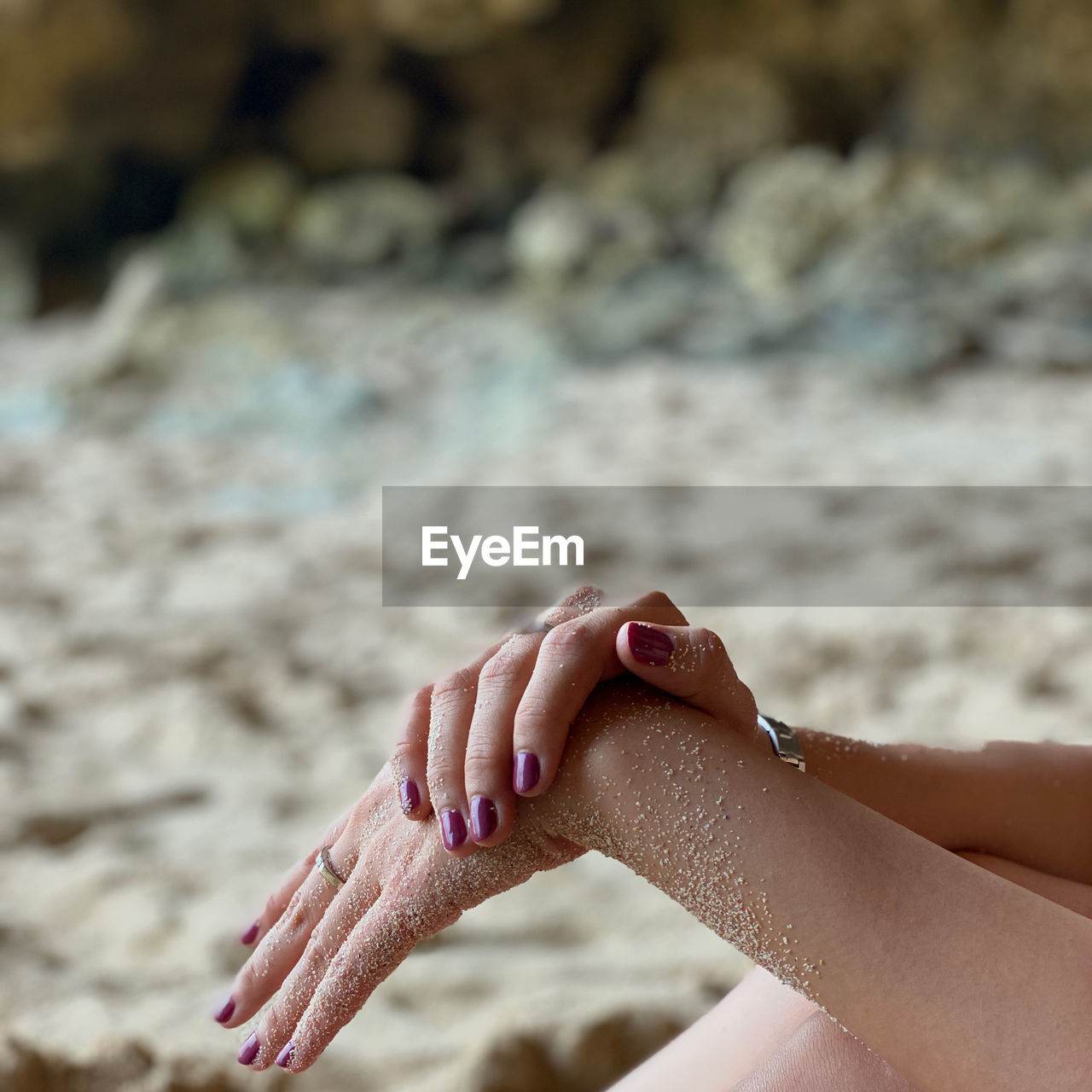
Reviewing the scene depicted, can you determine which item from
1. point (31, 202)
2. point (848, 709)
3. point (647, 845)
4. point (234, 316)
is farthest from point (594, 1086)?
point (31, 202)

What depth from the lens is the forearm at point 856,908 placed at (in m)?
0.54

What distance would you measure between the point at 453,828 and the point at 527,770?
6cm

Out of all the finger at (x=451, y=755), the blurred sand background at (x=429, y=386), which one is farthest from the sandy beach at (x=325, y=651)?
the finger at (x=451, y=755)

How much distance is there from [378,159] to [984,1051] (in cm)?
608

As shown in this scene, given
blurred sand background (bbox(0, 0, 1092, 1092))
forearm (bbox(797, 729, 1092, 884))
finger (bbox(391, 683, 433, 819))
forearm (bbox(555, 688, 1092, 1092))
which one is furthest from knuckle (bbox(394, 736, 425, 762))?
blurred sand background (bbox(0, 0, 1092, 1092))

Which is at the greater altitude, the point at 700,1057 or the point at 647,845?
the point at 647,845

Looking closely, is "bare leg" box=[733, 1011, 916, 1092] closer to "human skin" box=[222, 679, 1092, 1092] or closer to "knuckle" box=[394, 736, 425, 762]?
"human skin" box=[222, 679, 1092, 1092]

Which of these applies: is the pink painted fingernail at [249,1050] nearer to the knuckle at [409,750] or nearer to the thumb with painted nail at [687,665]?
the knuckle at [409,750]

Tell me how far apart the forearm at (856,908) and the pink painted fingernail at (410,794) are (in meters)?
0.10

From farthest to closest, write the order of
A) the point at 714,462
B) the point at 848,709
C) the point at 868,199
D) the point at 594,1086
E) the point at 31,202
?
the point at 31,202, the point at 868,199, the point at 714,462, the point at 848,709, the point at 594,1086

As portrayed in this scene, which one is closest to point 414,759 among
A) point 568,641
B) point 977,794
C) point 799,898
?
point 568,641

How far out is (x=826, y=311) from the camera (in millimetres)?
4141

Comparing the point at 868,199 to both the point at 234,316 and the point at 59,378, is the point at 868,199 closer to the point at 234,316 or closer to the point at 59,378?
the point at 234,316

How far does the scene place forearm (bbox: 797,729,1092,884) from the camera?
764 mm
